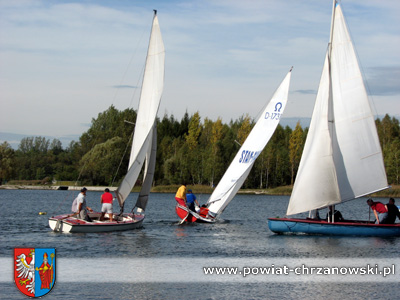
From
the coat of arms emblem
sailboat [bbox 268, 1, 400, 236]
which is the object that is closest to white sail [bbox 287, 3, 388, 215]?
sailboat [bbox 268, 1, 400, 236]

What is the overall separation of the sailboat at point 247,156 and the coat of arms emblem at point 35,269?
58.7ft

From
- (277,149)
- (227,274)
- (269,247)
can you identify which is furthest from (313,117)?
(277,149)

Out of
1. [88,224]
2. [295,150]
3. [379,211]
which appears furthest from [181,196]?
[295,150]

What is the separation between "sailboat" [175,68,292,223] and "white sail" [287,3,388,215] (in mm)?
4840

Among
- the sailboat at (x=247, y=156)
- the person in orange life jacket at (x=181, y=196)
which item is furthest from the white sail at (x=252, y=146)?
the person in orange life jacket at (x=181, y=196)

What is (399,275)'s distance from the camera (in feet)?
59.2

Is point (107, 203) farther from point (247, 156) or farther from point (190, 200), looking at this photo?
point (247, 156)

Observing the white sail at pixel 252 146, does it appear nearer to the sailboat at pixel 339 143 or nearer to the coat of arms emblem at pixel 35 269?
the sailboat at pixel 339 143

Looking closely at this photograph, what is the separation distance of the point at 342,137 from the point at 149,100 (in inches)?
344

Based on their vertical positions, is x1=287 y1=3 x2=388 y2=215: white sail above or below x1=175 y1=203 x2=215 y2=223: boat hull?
above

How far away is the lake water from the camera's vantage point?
50.3 ft

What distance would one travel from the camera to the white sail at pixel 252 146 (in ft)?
103

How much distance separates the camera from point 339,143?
2639 centimetres

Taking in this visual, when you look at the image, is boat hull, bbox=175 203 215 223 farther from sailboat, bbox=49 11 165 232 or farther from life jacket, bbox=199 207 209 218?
sailboat, bbox=49 11 165 232
